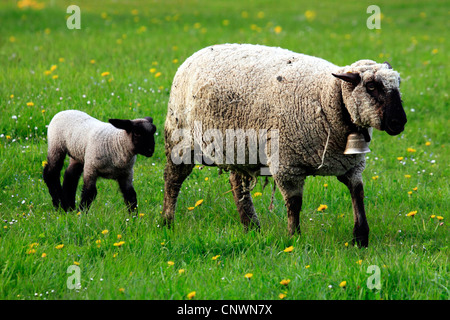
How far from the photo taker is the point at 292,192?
5.43 meters

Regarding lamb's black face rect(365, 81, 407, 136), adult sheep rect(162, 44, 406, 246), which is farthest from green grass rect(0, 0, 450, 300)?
lamb's black face rect(365, 81, 407, 136)

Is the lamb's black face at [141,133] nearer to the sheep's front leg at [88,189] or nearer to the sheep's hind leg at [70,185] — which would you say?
the sheep's front leg at [88,189]

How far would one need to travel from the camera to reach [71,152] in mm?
6711

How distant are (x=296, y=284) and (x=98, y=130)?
3175 millimetres

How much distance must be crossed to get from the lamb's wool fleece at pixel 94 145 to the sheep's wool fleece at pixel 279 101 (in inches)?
33.7

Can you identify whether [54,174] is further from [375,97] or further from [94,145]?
[375,97]

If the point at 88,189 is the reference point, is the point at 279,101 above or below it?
A: above

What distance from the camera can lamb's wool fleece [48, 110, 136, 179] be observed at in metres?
6.36

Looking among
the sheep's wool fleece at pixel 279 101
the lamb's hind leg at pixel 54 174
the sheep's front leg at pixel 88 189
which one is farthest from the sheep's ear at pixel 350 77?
the lamb's hind leg at pixel 54 174

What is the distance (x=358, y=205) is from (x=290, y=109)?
1119mm

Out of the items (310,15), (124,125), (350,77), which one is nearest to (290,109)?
(350,77)

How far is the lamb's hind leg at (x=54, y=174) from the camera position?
6.76 m

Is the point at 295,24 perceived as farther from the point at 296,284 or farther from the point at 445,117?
the point at 296,284
